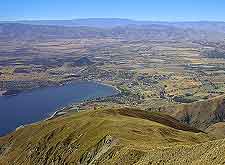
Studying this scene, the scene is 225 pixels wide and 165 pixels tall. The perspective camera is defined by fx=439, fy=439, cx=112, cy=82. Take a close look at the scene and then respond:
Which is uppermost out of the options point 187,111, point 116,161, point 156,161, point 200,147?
point 200,147

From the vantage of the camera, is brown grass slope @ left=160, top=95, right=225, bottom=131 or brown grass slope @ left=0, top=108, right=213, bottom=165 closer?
brown grass slope @ left=0, top=108, right=213, bottom=165

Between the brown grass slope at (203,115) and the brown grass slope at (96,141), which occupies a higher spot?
the brown grass slope at (96,141)

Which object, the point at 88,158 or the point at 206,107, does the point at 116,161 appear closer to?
the point at 88,158

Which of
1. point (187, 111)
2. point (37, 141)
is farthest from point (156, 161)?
point (187, 111)

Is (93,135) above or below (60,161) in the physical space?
above

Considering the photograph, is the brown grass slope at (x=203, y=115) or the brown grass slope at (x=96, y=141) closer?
the brown grass slope at (x=96, y=141)

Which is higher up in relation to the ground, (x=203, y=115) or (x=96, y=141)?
(x=96, y=141)

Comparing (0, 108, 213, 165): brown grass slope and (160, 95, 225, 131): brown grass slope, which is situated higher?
(0, 108, 213, 165): brown grass slope

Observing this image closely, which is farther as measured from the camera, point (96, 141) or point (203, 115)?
point (203, 115)
